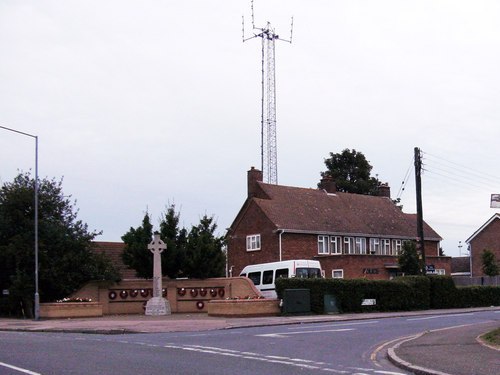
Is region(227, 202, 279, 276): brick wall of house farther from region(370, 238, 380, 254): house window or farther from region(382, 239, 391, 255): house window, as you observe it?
region(382, 239, 391, 255): house window

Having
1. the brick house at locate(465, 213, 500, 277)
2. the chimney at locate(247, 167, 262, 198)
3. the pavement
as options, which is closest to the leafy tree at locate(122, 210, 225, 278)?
the pavement

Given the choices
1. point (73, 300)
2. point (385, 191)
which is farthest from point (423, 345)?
point (385, 191)

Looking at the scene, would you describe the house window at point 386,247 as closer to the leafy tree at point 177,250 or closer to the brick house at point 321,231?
the brick house at point 321,231

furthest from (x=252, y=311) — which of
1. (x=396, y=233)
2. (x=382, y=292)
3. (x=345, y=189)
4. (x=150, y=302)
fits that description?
(x=345, y=189)

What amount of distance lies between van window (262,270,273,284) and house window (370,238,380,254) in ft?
61.2

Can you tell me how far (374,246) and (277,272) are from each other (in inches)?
779

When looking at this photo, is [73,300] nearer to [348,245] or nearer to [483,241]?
[348,245]

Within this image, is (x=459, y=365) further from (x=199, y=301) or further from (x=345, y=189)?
(x=345, y=189)

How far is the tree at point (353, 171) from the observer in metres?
84.4

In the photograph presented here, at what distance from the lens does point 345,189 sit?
83750 millimetres

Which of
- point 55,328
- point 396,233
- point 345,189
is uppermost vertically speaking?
point 345,189

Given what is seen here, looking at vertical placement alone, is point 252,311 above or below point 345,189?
below

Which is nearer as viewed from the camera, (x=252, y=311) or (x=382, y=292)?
(x=252, y=311)

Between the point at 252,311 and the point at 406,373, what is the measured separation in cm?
1940
